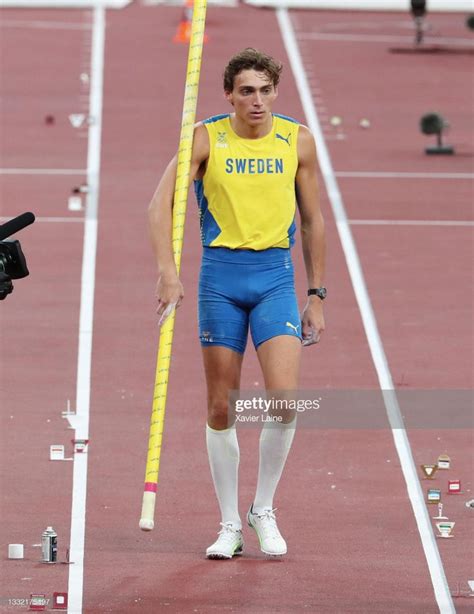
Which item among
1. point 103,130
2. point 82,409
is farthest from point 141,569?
point 103,130

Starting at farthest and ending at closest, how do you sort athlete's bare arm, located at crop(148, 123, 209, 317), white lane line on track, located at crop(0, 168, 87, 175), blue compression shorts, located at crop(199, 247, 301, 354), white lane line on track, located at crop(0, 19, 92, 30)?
white lane line on track, located at crop(0, 19, 92, 30), white lane line on track, located at crop(0, 168, 87, 175), blue compression shorts, located at crop(199, 247, 301, 354), athlete's bare arm, located at crop(148, 123, 209, 317)

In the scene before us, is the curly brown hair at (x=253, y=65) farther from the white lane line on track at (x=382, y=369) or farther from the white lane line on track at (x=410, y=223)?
the white lane line on track at (x=410, y=223)

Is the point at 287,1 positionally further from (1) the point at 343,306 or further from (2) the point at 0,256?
(2) the point at 0,256

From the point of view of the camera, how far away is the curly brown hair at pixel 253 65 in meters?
9.02

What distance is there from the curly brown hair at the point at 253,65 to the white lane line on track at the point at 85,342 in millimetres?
2496

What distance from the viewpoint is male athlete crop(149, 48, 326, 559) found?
9.09m

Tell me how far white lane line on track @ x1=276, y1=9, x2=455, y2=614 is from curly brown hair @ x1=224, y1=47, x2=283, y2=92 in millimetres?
2551

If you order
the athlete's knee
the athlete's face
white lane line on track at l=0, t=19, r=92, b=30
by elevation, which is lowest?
the athlete's knee

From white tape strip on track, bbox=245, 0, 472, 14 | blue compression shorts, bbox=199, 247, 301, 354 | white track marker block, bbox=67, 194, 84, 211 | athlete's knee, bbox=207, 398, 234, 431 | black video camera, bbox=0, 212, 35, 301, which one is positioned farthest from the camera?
white tape strip on track, bbox=245, 0, 472, 14

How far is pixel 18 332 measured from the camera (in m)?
14.3

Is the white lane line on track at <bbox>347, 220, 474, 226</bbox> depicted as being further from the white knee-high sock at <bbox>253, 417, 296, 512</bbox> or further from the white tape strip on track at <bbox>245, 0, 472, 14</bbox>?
the white tape strip on track at <bbox>245, 0, 472, 14</bbox>

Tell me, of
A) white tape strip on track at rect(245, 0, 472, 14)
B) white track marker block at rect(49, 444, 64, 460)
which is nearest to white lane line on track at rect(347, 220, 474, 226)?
white track marker block at rect(49, 444, 64, 460)

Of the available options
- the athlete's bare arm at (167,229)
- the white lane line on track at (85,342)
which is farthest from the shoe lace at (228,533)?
the athlete's bare arm at (167,229)

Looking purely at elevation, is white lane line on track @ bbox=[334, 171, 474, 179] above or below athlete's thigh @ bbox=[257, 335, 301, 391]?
above
